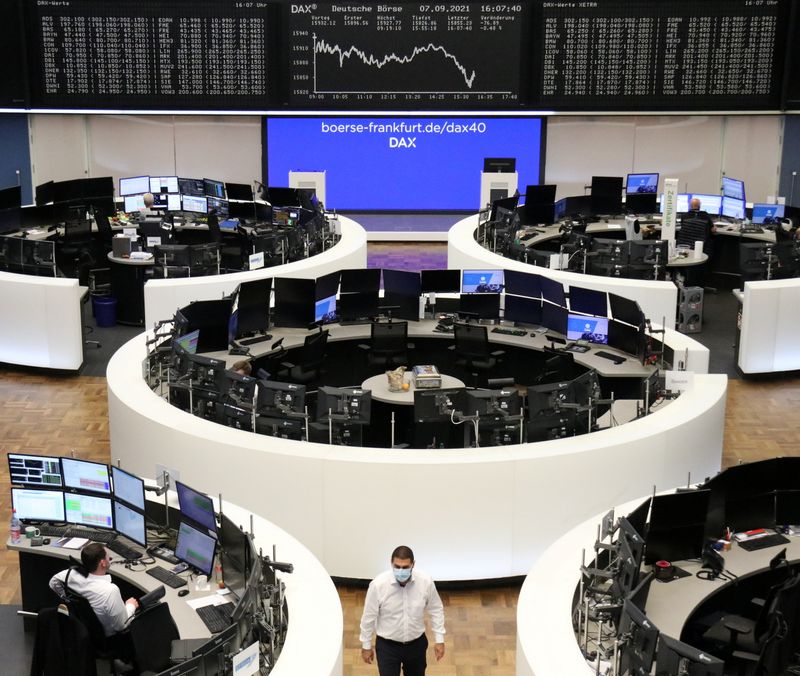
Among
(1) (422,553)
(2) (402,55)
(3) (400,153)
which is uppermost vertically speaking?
(2) (402,55)

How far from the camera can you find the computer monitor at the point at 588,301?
10.7 m

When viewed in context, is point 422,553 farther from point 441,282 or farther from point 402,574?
point 441,282

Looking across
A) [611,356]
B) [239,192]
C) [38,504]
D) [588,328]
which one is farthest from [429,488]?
[239,192]

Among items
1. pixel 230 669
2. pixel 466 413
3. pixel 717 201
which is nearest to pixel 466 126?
pixel 717 201

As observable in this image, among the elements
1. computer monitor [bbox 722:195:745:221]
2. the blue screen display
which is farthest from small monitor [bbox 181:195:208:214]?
computer monitor [bbox 722:195:745:221]

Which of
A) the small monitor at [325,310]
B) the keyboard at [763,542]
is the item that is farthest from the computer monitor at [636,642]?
the small monitor at [325,310]

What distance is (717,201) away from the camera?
16.0 m

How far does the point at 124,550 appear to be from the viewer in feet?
22.8

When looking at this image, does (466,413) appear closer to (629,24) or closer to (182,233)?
(182,233)

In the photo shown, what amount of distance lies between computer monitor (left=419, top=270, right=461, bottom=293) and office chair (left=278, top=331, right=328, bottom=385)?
134 cm

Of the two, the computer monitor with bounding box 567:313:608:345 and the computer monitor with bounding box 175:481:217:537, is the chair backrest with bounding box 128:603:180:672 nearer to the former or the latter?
the computer monitor with bounding box 175:481:217:537

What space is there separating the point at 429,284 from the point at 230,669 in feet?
21.5

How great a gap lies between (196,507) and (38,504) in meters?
1.25

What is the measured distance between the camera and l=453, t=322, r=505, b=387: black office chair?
10.8 m
